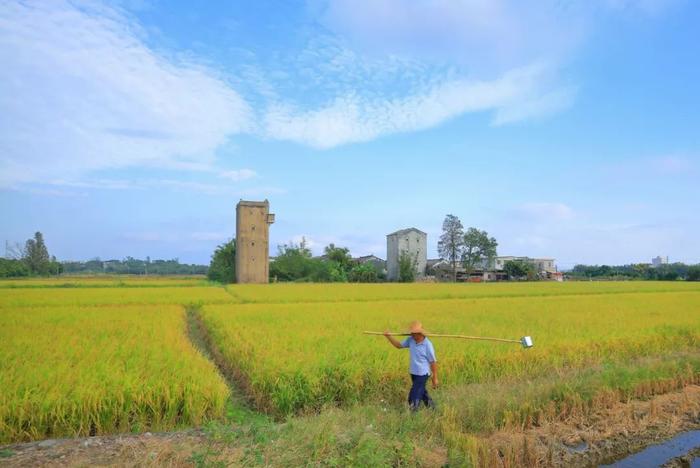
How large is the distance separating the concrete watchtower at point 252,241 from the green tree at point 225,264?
5095 millimetres

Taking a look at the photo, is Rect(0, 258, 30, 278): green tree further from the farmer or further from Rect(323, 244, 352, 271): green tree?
the farmer

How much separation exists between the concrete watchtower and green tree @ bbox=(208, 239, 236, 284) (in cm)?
510

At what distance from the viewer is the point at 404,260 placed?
62.5 meters

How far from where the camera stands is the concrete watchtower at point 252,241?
47.5 meters

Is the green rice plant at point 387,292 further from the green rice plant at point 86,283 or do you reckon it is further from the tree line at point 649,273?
the tree line at point 649,273

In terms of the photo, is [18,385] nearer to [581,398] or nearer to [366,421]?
[366,421]

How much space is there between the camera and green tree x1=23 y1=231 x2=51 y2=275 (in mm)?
66412

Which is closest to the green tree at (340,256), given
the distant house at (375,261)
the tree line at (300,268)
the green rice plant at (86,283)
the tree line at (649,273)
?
the tree line at (300,268)

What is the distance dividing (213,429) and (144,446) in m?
0.67

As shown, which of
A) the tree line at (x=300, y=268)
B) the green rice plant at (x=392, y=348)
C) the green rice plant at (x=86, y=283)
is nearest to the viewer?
the green rice plant at (x=392, y=348)

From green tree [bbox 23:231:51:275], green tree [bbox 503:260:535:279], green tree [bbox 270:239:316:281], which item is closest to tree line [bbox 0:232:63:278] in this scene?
green tree [bbox 23:231:51:275]

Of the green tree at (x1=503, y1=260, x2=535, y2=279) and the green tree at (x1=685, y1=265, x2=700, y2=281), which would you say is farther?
the green tree at (x1=503, y1=260, x2=535, y2=279)

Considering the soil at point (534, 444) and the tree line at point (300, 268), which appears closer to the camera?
the soil at point (534, 444)

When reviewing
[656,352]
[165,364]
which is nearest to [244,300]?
[165,364]
